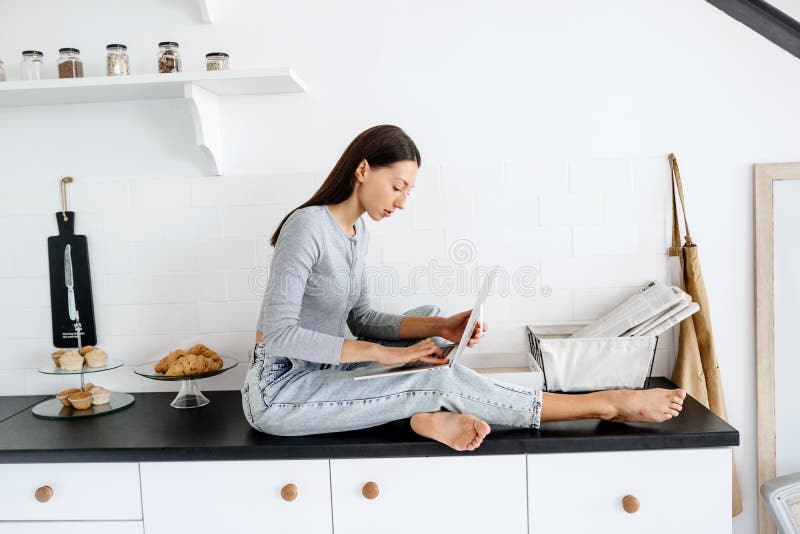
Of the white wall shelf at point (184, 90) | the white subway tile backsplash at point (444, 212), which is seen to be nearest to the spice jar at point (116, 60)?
the white wall shelf at point (184, 90)

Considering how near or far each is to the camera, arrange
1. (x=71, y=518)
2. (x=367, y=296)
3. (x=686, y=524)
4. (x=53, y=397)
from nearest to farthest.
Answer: (x=686, y=524) < (x=71, y=518) < (x=367, y=296) < (x=53, y=397)

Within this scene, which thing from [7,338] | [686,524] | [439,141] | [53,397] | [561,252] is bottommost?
[686,524]

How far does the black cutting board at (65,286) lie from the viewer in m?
2.11

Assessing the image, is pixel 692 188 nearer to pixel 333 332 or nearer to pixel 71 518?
pixel 333 332

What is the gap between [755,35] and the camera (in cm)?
196

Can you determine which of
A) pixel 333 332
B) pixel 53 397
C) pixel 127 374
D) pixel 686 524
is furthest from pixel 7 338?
pixel 686 524

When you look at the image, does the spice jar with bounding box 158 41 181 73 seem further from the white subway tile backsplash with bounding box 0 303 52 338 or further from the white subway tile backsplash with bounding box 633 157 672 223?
the white subway tile backsplash with bounding box 633 157 672 223

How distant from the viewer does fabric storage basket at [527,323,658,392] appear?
1.78 metres

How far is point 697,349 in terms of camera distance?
6.44 feet

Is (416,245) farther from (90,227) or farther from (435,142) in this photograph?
(90,227)

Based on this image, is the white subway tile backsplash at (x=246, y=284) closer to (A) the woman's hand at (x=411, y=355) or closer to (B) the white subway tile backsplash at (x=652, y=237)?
(A) the woman's hand at (x=411, y=355)

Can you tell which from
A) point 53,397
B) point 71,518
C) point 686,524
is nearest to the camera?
point 686,524

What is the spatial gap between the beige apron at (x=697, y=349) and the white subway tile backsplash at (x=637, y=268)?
0.23 ft

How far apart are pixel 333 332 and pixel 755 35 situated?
59.4 inches
